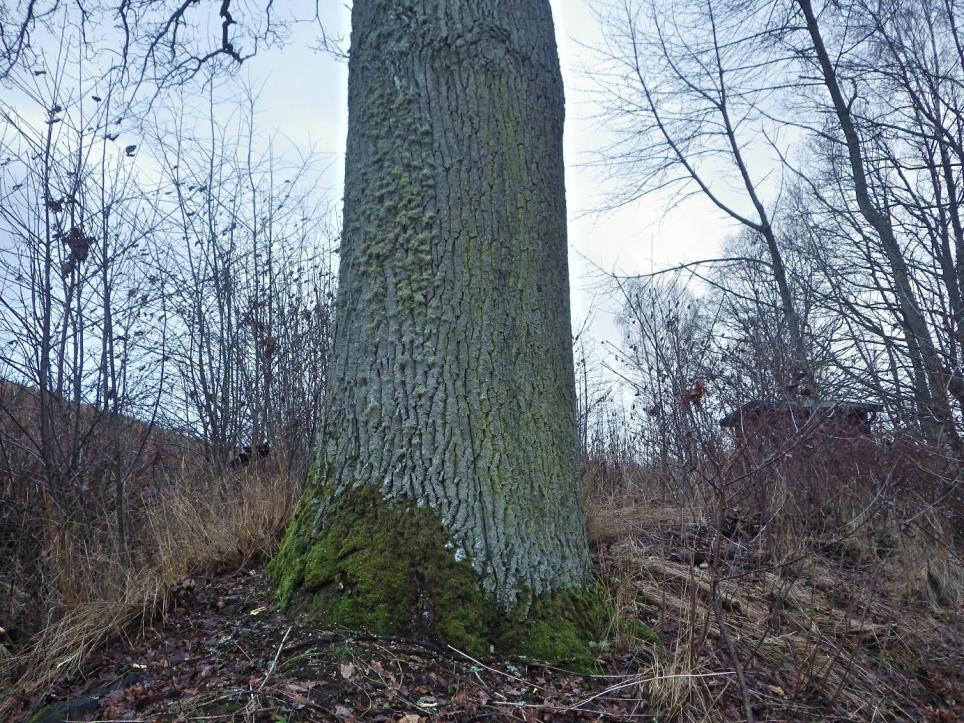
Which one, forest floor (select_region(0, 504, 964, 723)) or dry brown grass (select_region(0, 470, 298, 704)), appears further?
dry brown grass (select_region(0, 470, 298, 704))

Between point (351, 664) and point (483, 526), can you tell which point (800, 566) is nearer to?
point (483, 526)

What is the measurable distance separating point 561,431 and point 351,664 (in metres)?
1.21

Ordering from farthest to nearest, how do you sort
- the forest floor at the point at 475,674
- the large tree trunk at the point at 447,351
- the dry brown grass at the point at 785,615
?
1. the large tree trunk at the point at 447,351
2. the dry brown grass at the point at 785,615
3. the forest floor at the point at 475,674

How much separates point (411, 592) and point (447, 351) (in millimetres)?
907

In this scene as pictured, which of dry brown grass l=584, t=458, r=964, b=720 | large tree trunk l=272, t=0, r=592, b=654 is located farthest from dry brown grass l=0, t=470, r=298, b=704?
dry brown grass l=584, t=458, r=964, b=720

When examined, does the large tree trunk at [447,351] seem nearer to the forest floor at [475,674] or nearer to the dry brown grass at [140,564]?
the forest floor at [475,674]

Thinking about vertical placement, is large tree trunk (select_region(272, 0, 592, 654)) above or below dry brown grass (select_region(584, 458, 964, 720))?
above

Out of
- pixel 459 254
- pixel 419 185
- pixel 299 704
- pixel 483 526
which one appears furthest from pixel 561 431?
pixel 299 704

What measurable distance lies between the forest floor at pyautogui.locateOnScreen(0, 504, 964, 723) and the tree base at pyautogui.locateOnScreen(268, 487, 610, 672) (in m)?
0.07

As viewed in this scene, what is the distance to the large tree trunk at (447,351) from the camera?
2492 mm

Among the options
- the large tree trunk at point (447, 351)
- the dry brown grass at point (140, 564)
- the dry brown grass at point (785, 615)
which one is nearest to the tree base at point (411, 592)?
the large tree trunk at point (447, 351)

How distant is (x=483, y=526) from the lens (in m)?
2.52

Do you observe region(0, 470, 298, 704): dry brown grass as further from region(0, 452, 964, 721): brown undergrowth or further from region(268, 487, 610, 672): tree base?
region(268, 487, 610, 672): tree base

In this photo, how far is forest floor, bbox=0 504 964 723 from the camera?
2.08m
